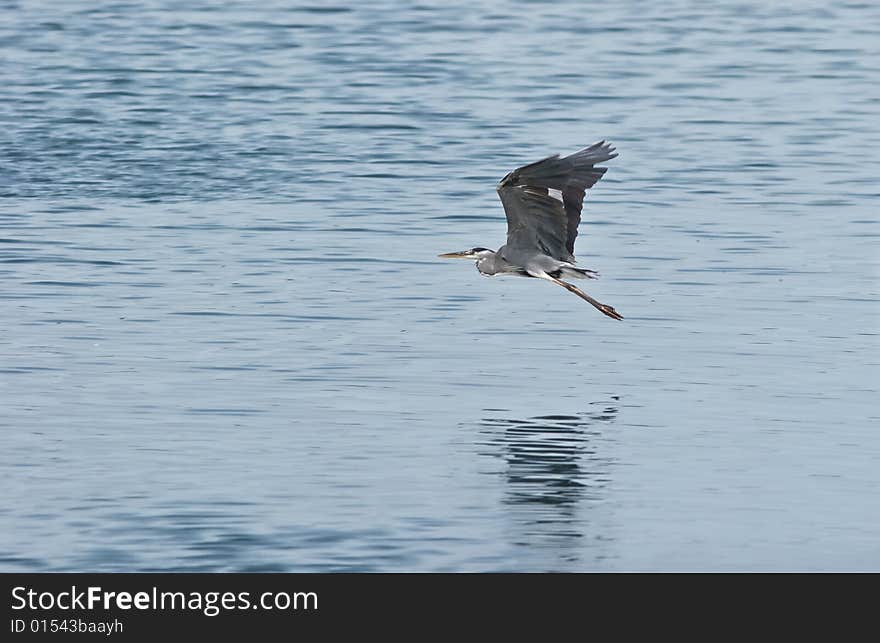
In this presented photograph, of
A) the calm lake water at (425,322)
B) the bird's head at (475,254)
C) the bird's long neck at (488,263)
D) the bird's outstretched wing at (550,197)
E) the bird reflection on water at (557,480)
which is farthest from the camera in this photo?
the bird's head at (475,254)

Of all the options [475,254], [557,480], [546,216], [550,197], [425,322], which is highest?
[550,197]

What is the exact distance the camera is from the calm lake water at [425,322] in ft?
37.3

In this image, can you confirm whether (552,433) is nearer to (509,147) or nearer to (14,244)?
(14,244)

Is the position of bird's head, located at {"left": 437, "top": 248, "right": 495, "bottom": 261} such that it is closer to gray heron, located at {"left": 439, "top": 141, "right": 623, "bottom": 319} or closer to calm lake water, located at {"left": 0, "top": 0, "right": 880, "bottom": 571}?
gray heron, located at {"left": 439, "top": 141, "right": 623, "bottom": 319}

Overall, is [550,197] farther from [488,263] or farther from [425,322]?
[425,322]

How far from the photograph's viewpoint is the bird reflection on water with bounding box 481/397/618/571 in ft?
36.4

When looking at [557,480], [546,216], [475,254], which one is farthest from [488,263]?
[557,480]

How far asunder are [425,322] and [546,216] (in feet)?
5.94

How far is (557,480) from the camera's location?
12.0 meters

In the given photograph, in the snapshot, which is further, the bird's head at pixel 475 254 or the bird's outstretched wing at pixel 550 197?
the bird's head at pixel 475 254

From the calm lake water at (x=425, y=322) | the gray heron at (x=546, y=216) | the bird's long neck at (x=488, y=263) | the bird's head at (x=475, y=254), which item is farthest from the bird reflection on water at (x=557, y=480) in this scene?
the bird's head at (x=475, y=254)

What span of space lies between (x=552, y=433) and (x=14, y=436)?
10.5 feet

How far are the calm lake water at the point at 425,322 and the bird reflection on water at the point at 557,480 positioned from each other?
0.08 feet

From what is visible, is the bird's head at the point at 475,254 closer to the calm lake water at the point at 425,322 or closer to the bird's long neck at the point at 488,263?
the bird's long neck at the point at 488,263
